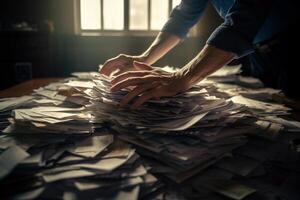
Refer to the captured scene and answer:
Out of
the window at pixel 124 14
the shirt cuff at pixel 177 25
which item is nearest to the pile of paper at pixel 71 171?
the shirt cuff at pixel 177 25

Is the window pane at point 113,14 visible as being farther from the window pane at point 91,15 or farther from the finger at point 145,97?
the finger at point 145,97

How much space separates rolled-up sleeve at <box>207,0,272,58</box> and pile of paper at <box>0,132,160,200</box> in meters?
0.39

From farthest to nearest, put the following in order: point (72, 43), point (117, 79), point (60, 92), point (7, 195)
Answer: point (72, 43), point (60, 92), point (117, 79), point (7, 195)

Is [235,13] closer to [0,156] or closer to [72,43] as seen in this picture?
[0,156]

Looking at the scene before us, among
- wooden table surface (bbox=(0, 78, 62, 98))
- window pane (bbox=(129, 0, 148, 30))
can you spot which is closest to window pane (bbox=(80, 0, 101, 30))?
window pane (bbox=(129, 0, 148, 30))

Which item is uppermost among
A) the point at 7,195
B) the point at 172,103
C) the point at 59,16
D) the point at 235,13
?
the point at 59,16

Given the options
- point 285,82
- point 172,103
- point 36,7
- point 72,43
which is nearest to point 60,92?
point 172,103

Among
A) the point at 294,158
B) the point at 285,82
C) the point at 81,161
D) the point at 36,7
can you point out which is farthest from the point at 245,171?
the point at 36,7

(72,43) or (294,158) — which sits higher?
(72,43)

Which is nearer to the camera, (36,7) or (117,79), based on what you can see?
(117,79)

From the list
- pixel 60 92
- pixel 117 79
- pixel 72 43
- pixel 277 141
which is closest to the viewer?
pixel 277 141

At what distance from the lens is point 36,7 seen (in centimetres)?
356

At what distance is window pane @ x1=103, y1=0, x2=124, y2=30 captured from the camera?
3.69 m

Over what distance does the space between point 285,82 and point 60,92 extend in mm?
838
